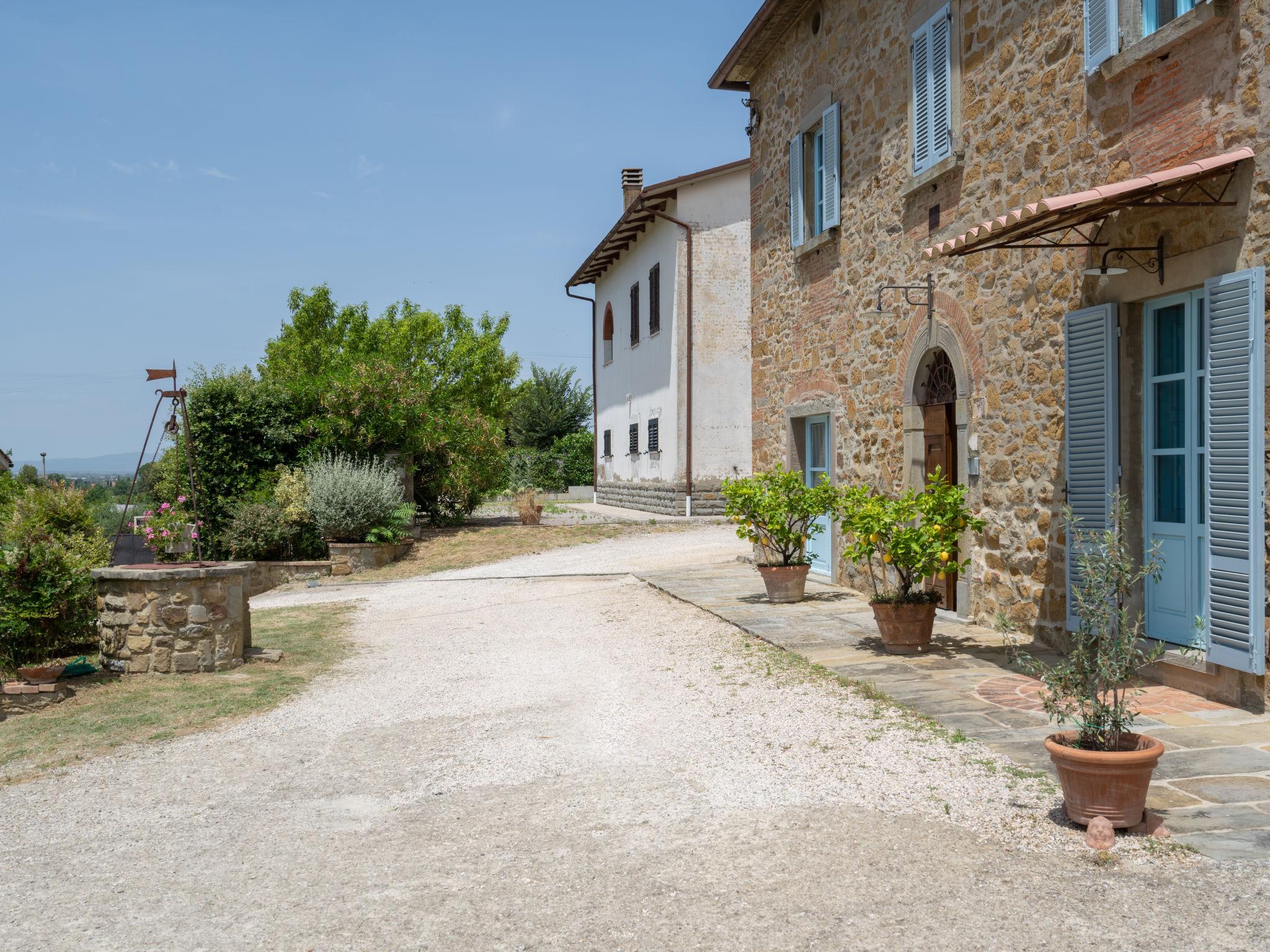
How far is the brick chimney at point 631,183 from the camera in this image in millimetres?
25891

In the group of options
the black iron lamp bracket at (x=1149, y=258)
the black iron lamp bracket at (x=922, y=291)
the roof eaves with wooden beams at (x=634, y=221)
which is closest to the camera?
the black iron lamp bracket at (x=1149, y=258)

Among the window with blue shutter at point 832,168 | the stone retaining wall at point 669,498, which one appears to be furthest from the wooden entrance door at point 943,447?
the stone retaining wall at point 669,498

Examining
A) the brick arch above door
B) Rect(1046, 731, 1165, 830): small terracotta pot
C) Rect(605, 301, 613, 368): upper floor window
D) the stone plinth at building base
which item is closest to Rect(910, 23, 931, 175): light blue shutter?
the brick arch above door

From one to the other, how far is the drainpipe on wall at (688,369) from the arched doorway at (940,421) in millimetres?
10323

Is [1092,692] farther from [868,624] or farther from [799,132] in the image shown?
[799,132]

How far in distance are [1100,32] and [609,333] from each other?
20.2 meters

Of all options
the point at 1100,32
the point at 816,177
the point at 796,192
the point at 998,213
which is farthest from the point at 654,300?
the point at 1100,32

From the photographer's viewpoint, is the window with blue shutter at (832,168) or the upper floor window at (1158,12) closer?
the upper floor window at (1158,12)

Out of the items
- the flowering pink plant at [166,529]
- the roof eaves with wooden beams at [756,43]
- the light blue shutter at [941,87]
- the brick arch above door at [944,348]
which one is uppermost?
the roof eaves with wooden beams at [756,43]

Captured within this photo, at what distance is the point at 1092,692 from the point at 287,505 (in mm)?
13735

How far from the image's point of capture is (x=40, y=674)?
679 centimetres

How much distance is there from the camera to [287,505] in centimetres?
1549

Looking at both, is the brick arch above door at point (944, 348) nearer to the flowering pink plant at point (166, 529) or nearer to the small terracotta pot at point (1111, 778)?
the small terracotta pot at point (1111, 778)

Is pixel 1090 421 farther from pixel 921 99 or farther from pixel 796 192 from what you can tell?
pixel 796 192
